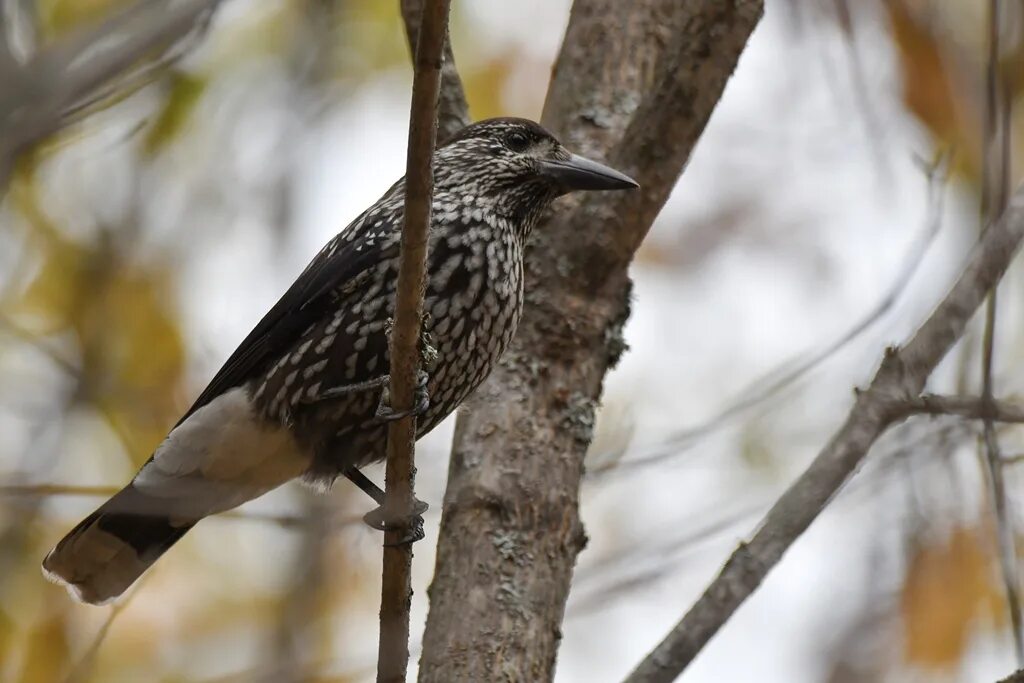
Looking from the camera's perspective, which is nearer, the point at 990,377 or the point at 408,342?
the point at 990,377

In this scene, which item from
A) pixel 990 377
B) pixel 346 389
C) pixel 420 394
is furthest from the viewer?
pixel 346 389

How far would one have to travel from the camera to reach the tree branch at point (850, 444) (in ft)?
9.20

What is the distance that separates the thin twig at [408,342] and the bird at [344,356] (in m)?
0.45

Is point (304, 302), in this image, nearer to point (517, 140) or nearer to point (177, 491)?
point (177, 491)

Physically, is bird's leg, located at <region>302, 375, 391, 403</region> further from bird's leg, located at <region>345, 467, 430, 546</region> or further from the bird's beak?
the bird's beak

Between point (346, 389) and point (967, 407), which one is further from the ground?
point (346, 389)

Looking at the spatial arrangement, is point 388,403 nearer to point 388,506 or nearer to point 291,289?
point 388,506

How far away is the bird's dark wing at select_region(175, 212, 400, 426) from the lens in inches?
136

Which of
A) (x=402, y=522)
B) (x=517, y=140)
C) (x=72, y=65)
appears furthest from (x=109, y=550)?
(x=72, y=65)

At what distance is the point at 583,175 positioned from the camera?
364 centimetres

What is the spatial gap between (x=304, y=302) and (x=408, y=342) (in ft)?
3.02

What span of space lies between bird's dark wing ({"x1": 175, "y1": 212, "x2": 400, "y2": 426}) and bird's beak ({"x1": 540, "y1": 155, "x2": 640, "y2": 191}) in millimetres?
507

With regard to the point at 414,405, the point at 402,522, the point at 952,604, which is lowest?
the point at 402,522

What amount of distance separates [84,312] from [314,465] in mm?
1046
